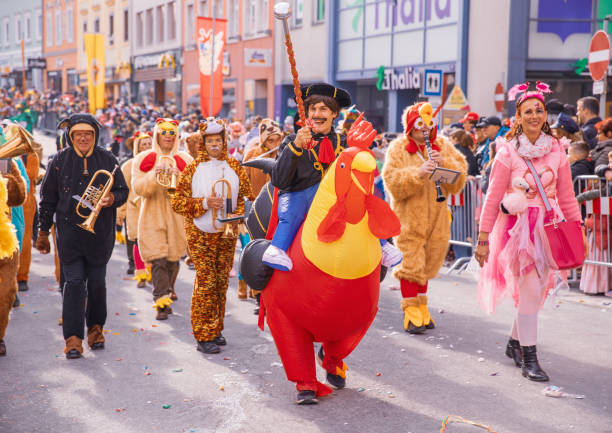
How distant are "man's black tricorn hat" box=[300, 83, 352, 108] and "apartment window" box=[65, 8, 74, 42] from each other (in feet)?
164

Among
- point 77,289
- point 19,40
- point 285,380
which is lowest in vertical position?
point 285,380

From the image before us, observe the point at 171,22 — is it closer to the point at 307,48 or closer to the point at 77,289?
the point at 307,48

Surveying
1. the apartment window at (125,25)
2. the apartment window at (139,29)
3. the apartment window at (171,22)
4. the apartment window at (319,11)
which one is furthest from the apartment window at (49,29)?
the apartment window at (319,11)

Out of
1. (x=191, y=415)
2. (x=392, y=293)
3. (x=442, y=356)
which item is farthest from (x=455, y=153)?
(x=191, y=415)

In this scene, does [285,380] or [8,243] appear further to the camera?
[285,380]

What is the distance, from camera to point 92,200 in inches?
237

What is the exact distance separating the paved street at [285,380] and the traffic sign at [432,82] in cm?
594

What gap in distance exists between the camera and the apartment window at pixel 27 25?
59.5m

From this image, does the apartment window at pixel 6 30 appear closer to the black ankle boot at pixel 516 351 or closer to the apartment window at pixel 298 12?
the apartment window at pixel 298 12

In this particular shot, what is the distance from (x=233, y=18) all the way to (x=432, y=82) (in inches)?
823

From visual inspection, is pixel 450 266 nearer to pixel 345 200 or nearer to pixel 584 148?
pixel 584 148

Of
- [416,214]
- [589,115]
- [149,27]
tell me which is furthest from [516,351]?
[149,27]

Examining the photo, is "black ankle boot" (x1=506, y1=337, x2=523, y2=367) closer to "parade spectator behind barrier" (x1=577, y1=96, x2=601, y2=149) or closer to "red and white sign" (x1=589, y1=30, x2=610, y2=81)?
"red and white sign" (x1=589, y1=30, x2=610, y2=81)

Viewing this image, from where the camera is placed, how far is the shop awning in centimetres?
3770
